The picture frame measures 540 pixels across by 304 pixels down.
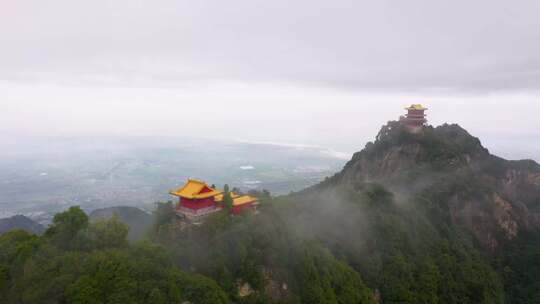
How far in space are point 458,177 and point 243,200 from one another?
34381 millimetres

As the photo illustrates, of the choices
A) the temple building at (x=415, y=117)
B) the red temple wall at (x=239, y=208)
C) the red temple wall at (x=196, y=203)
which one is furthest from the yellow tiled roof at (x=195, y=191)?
the temple building at (x=415, y=117)

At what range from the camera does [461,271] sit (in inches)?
1543

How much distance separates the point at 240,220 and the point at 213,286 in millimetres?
7422

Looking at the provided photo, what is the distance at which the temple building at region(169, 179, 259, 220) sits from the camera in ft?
103

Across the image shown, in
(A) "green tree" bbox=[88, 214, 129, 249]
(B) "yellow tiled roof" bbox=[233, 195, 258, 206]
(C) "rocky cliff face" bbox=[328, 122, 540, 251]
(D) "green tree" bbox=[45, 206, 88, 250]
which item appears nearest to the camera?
(D) "green tree" bbox=[45, 206, 88, 250]

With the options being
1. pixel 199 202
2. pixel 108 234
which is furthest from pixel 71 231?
pixel 199 202

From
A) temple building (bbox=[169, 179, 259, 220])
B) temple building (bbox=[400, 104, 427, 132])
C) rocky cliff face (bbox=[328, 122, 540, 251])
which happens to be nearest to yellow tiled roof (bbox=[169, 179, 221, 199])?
temple building (bbox=[169, 179, 259, 220])

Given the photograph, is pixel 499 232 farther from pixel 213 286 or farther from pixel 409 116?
pixel 213 286

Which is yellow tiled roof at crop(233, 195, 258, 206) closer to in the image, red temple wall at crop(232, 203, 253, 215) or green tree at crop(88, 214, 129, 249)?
red temple wall at crop(232, 203, 253, 215)

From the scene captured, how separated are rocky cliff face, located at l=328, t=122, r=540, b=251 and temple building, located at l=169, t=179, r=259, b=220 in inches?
740

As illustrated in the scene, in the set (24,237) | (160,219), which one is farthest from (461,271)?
(24,237)

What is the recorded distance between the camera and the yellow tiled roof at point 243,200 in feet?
110

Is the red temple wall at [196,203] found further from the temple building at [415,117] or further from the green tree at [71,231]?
the temple building at [415,117]

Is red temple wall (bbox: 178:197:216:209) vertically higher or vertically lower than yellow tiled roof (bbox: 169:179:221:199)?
lower
